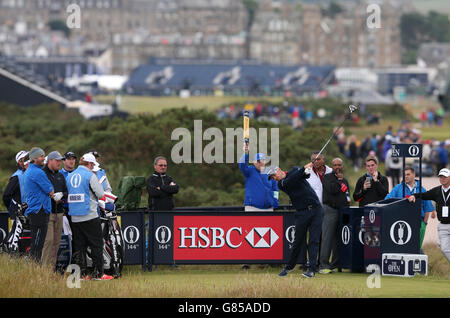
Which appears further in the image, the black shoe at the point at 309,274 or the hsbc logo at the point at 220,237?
the hsbc logo at the point at 220,237

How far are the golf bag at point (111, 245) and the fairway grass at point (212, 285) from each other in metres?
0.18

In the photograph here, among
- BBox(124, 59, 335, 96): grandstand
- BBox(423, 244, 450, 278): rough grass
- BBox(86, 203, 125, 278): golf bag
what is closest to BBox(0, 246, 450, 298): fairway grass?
BBox(86, 203, 125, 278): golf bag

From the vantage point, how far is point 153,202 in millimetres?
15344

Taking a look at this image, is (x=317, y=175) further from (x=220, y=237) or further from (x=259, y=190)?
(x=220, y=237)

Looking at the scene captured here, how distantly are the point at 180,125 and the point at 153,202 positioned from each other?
54.9ft

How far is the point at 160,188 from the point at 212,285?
8.34 feet

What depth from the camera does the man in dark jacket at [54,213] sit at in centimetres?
1358

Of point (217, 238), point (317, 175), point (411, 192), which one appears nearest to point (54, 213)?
Answer: point (217, 238)

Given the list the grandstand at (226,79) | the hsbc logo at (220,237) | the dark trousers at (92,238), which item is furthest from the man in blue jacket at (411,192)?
the grandstand at (226,79)

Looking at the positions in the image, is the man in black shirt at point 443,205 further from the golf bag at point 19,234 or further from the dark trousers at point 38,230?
the golf bag at point 19,234

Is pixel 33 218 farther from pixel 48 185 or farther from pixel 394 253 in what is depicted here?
pixel 394 253

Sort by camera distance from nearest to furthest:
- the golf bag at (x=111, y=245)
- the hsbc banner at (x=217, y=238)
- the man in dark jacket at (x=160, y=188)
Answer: the golf bag at (x=111, y=245), the hsbc banner at (x=217, y=238), the man in dark jacket at (x=160, y=188)
